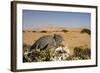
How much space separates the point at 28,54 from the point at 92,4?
82cm

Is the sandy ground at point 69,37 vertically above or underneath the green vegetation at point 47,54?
above

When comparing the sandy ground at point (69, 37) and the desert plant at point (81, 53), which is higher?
the sandy ground at point (69, 37)

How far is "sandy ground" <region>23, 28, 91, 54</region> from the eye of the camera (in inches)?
76.2

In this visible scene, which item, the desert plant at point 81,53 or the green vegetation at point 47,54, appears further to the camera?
the desert plant at point 81,53

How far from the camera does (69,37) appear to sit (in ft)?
6.89

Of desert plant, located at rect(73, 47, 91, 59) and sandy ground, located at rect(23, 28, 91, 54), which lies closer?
sandy ground, located at rect(23, 28, 91, 54)

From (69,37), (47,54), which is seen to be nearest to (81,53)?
(69,37)

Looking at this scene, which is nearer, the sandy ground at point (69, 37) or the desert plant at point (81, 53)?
the sandy ground at point (69, 37)

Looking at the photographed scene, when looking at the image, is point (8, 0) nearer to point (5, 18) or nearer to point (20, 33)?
point (5, 18)

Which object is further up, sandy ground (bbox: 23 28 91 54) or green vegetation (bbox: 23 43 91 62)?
sandy ground (bbox: 23 28 91 54)

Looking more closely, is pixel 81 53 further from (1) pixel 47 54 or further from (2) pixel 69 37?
(1) pixel 47 54

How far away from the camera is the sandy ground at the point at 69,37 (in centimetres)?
194

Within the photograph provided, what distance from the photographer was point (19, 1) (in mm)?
1867

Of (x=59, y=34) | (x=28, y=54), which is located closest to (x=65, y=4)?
(x=59, y=34)
